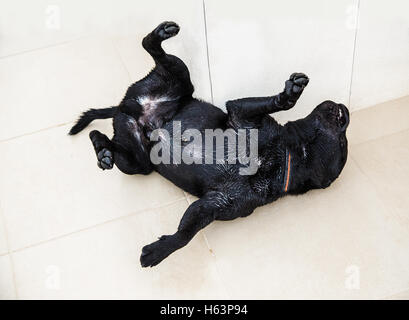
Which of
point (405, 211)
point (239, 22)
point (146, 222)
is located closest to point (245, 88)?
A: point (239, 22)

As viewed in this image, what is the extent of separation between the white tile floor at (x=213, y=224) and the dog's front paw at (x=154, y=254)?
117mm

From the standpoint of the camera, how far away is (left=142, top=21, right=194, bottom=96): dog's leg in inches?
81.7

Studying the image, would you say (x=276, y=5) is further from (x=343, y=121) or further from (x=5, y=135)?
(x=5, y=135)

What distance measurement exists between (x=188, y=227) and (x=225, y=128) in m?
0.49

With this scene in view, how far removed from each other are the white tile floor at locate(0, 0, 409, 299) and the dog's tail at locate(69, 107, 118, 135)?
67mm

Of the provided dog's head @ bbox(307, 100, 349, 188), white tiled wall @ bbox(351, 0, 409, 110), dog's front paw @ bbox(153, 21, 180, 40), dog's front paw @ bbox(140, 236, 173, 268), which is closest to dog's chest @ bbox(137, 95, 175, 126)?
dog's front paw @ bbox(153, 21, 180, 40)

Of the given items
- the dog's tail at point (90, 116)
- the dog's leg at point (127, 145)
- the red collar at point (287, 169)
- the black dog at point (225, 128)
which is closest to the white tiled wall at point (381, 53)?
the black dog at point (225, 128)

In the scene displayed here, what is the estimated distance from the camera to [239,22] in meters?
2.12

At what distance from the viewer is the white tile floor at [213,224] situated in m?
2.12

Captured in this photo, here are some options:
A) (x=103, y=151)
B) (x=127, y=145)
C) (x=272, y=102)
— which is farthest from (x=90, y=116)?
(x=272, y=102)

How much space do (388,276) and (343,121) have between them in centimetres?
71

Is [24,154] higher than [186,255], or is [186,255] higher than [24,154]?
[24,154]

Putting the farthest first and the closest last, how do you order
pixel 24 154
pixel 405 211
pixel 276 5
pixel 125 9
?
pixel 125 9 → pixel 24 154 → pixel 405 211 → pixel 276 5

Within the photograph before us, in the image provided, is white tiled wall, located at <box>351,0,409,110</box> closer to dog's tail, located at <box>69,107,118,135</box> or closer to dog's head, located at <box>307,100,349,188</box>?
dog's head, located at <box>307,100,349,188</box>
